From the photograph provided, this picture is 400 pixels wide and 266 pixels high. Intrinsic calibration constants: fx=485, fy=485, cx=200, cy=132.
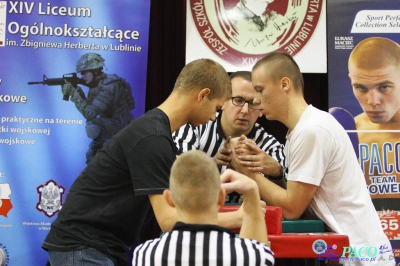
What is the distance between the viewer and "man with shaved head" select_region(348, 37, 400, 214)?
3.88 meters

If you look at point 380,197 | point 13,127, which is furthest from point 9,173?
point 380,197

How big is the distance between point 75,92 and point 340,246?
2.53 meters

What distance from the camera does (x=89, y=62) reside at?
385cm

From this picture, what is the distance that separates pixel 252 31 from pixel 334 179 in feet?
6.88

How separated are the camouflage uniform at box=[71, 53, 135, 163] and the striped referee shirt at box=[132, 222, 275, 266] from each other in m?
2.33

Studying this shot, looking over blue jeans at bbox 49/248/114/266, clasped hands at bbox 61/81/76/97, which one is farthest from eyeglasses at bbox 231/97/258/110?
blue jeans at bbox 49/248/114/266

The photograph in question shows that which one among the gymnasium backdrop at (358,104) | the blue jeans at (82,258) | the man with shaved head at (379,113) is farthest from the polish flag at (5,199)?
the man with shaved head at (379,113)

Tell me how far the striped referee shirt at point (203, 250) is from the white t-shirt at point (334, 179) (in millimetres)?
780

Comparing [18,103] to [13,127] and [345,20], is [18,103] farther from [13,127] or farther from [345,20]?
[345,20]

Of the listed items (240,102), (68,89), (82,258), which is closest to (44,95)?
(68,89)

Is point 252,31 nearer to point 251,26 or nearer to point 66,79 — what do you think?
point 251,26

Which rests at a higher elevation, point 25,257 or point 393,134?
point 393,134

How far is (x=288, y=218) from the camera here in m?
2.31

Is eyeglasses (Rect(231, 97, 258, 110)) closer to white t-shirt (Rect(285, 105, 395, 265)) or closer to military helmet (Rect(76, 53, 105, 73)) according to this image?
white t-shirt (Rect(285, 105, 395, 265))
